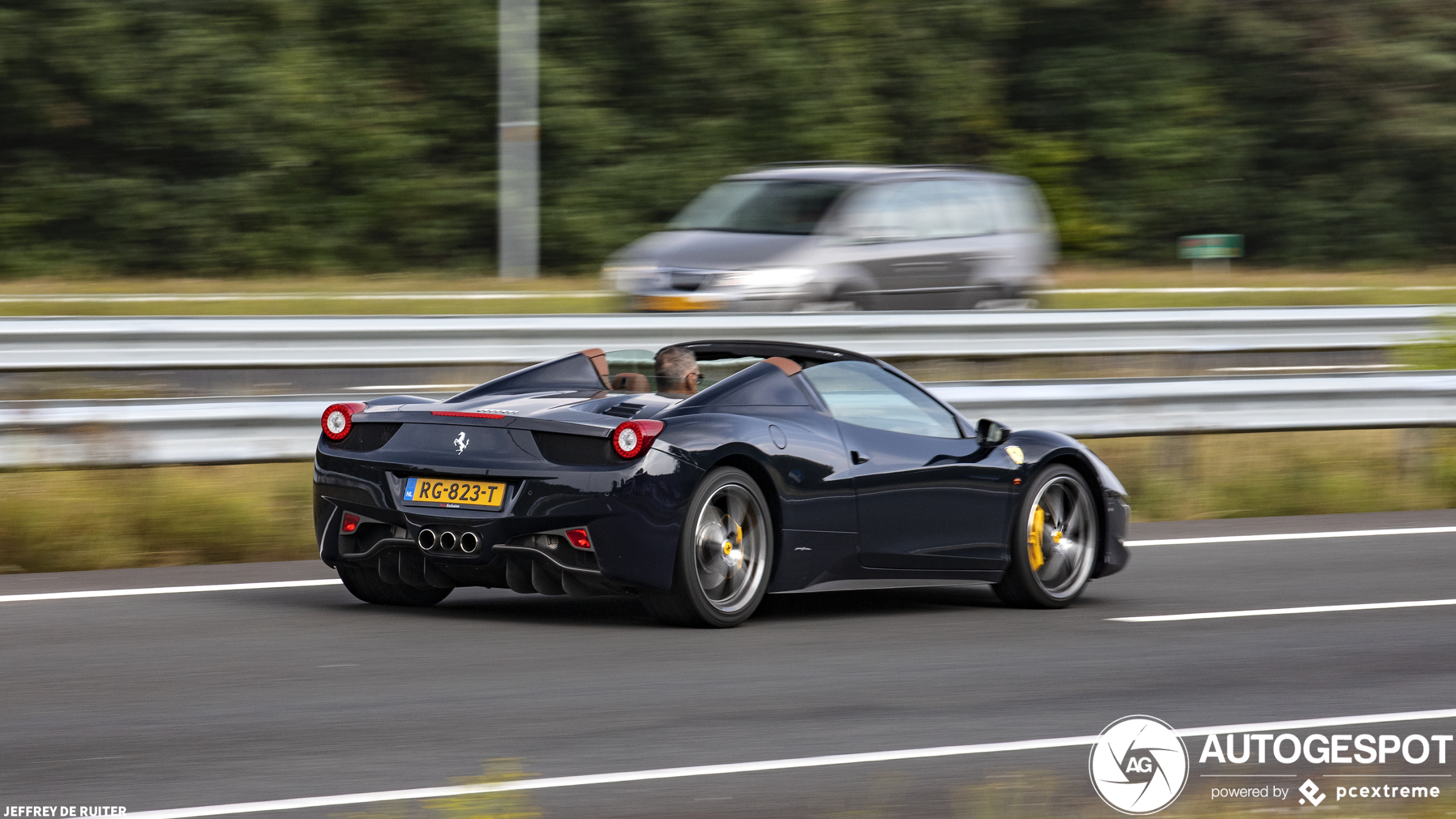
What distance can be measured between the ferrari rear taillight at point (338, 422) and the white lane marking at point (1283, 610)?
10.5 ft

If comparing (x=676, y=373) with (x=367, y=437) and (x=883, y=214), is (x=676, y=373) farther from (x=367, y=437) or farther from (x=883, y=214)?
(x=883, y=214)

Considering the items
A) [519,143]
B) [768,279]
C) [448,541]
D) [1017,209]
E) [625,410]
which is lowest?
[448,541]

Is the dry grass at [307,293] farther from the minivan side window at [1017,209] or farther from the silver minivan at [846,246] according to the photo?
the minivan side window at [1017,209]

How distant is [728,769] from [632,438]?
198 centimetres

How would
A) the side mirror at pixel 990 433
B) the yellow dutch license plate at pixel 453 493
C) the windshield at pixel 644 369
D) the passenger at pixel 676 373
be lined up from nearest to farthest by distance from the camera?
the yellow dutch license plate at pixel 453 493
the passenger at pixel 676 373
the windshield at pixel 644 369
the side mirror at pixel 990 433

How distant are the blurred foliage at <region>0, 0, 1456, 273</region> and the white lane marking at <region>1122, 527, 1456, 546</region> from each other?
18.9 meters

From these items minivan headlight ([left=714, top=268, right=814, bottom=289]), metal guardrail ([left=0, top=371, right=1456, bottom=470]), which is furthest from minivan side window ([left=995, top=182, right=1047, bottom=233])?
metal guardrail ([left=0, top=371, right=1456, bottom=470])

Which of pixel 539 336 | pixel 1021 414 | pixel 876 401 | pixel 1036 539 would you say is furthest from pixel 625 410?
pixel 539 336

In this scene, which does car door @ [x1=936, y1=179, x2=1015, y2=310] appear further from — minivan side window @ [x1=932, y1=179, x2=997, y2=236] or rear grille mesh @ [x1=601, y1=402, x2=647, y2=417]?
rear grille mesh @ [x1=601, y1=402, x2=647, y2=417]

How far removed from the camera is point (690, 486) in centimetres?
738

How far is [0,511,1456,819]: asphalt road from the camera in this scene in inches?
208

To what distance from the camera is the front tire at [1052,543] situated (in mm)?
8789

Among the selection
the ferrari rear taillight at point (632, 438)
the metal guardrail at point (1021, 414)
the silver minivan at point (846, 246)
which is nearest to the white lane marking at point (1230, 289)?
the silver minivan at point (846, 246)

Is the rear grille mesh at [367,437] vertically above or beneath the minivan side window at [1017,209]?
beneath
